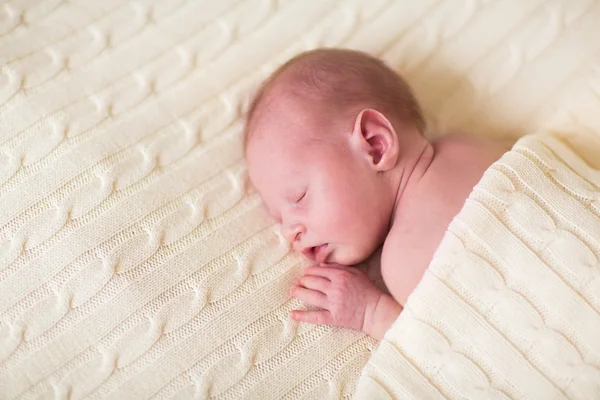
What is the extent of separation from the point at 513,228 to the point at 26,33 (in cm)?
102

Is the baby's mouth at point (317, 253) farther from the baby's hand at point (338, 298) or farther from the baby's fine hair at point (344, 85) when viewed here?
the baby's fine hair at point (344, 85)

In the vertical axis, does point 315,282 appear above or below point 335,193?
below

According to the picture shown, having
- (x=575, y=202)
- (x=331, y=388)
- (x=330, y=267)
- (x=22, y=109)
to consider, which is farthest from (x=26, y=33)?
(x=575, y=202)

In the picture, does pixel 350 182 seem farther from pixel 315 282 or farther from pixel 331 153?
pixel 315 282

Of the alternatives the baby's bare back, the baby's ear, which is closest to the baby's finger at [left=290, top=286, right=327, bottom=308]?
the baby's bare back

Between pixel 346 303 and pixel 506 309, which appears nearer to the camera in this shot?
pixel 506 309

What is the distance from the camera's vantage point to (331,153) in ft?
3.67

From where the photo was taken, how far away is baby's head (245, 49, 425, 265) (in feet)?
3.67

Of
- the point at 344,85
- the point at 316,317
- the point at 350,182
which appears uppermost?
the point at 344,85

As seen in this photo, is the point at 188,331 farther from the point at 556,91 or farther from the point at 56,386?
the point at 556,91

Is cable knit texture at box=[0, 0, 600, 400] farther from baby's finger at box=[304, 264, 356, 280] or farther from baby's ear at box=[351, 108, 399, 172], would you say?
baby's ear at box=[351, 108, 399, 172]

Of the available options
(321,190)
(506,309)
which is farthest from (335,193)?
(506,309)

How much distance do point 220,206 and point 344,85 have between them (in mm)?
327

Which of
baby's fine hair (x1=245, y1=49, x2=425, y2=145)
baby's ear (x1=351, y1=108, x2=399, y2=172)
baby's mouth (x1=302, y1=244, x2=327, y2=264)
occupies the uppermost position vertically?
baby's fine hair (x1=245, y1=49, x2=425, y2=145)
